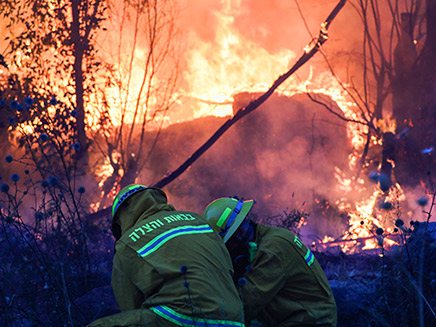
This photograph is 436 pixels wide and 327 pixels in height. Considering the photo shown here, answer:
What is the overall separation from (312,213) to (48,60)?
19.2 feet

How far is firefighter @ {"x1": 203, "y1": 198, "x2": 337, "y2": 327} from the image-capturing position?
306 cm

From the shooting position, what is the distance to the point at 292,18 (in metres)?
11.4

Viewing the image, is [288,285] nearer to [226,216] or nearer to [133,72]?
[226,216]

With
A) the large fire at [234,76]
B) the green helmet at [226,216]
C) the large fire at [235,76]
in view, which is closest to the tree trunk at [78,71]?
the large fire at [235,76]

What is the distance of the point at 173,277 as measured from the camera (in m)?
2.44

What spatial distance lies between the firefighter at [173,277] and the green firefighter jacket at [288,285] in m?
0.48

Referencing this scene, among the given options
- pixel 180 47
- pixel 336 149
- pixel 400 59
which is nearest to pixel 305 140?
pixel 336 149

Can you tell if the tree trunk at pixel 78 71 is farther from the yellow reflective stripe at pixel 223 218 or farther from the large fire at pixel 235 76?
the yellow reflective stripe at pixel 223 218

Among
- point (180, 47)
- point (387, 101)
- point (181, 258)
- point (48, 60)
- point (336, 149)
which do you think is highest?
point (180, 47)

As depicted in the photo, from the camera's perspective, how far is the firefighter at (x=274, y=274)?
3064 millimetres

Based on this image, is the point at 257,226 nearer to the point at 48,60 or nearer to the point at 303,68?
the point at 48,60

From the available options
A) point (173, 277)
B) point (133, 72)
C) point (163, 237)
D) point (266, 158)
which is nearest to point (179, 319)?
point (173, 277)

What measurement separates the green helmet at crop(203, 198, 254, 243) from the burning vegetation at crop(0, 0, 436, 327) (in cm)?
434

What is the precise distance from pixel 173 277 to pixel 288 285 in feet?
3.41
